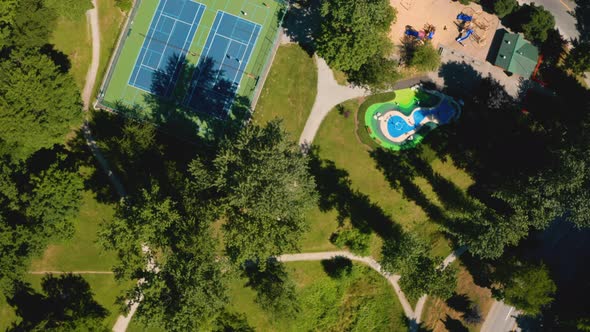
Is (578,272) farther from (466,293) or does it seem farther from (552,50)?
(552,50)

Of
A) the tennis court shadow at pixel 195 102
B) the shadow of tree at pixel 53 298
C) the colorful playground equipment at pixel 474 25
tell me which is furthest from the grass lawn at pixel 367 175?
the shadow of tree at pixel 53 298

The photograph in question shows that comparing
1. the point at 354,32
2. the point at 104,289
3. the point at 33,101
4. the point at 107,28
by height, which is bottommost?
the point at 104,289

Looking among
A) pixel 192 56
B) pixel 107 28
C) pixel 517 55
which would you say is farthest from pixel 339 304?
pixel 107 28

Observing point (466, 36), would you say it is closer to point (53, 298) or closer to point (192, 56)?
point (192, 56)

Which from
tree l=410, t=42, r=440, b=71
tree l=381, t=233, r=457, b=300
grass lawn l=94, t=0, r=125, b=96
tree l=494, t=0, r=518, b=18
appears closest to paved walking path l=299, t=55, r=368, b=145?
tree l=410, t=42, r=440, b=71

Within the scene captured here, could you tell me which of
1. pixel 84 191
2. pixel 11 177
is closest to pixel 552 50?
pixel 84 191

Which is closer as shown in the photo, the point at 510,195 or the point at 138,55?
the point at 510,195

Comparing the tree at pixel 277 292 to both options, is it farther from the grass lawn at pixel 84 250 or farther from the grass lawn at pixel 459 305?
the grass lawn at pixel 84 250
